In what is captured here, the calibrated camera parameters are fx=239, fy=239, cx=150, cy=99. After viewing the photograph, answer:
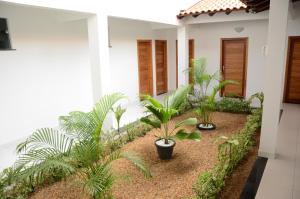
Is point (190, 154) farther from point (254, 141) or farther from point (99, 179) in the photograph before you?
point (99, 179)

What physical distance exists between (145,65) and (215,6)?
323 centimetres

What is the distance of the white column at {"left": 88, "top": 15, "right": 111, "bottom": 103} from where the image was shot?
4.90 m

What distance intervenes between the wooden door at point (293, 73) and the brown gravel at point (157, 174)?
13.1 ft

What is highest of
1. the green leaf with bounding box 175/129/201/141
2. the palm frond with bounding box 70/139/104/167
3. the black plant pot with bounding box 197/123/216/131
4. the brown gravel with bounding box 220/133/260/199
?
the palm frond with bounding box 70/139/104/167

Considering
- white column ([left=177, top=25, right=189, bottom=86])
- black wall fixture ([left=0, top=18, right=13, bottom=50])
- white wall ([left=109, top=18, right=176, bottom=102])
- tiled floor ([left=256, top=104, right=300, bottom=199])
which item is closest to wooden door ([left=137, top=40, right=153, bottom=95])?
white wall ([left=109, top=18, right=176, bottom=102])

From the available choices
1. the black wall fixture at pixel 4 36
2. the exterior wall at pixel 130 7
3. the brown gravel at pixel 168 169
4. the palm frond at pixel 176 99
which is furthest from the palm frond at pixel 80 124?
the black wall fixture at pixel 4 36

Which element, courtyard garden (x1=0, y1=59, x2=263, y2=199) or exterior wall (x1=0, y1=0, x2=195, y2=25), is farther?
exterior wall (x1=0, y1=0, x2=195, y2=25)

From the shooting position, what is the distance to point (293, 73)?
7.84 meters

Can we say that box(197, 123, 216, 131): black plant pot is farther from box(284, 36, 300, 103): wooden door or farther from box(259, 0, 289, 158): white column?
box(284, 36, 300, 103): wooden door

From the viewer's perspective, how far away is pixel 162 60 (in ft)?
33.7

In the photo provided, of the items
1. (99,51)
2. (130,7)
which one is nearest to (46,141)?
(99,51)

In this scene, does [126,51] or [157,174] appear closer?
[157,174]

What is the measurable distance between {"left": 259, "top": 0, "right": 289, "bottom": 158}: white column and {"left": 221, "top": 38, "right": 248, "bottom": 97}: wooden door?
4709mm

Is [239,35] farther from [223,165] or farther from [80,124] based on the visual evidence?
[80,124]
